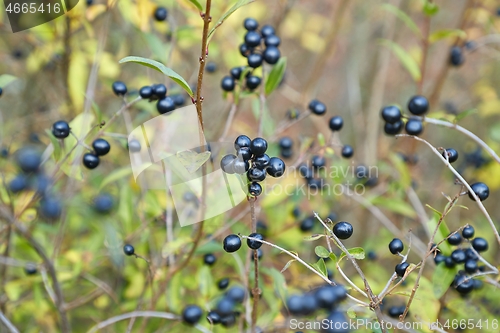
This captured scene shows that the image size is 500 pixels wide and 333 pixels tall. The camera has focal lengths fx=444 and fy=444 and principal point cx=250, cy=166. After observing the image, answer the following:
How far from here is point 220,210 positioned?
182 cm

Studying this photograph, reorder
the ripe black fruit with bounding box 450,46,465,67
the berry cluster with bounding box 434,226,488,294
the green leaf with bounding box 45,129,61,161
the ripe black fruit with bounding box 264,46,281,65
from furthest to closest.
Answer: the ripe black fruit with bounding box 450,46,465,67 → the ripe black fruit with bounding box 264,46,281,65 → the green leaf with bounding box 45,129,61,161 → the berry cluster with bounding box 434,226,488,294

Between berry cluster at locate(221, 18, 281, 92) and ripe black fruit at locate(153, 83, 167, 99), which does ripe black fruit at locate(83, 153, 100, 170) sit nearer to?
ripe black fruit at locate(153, 83, 167, 99)

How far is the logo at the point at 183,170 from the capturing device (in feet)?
5.83

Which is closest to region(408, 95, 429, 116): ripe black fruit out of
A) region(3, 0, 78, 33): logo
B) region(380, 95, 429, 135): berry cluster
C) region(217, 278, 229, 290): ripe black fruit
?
region(380, 95, 429, 135): berry cluster

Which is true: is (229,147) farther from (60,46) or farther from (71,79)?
(60,46)

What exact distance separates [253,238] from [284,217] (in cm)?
119

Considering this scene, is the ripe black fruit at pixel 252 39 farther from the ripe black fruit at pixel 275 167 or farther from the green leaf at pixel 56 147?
the green leaf at pixel 56 147

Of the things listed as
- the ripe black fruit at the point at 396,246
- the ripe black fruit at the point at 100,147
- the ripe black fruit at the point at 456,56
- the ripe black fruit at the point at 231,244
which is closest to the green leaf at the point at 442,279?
the ripe black fruit at the point at 396,246

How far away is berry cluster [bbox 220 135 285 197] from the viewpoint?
126 centimetres

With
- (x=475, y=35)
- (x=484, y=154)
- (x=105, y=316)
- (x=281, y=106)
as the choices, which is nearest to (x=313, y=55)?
(x=281, y=106)

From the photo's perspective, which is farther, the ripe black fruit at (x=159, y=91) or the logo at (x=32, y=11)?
the logo at (x=32, y=11)

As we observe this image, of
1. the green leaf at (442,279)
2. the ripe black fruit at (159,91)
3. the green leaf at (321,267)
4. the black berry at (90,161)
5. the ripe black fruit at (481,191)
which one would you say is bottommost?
the green leaf at (442,279)

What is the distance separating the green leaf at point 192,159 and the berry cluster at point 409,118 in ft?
2.71

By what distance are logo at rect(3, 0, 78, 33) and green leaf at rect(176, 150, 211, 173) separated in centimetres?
145
